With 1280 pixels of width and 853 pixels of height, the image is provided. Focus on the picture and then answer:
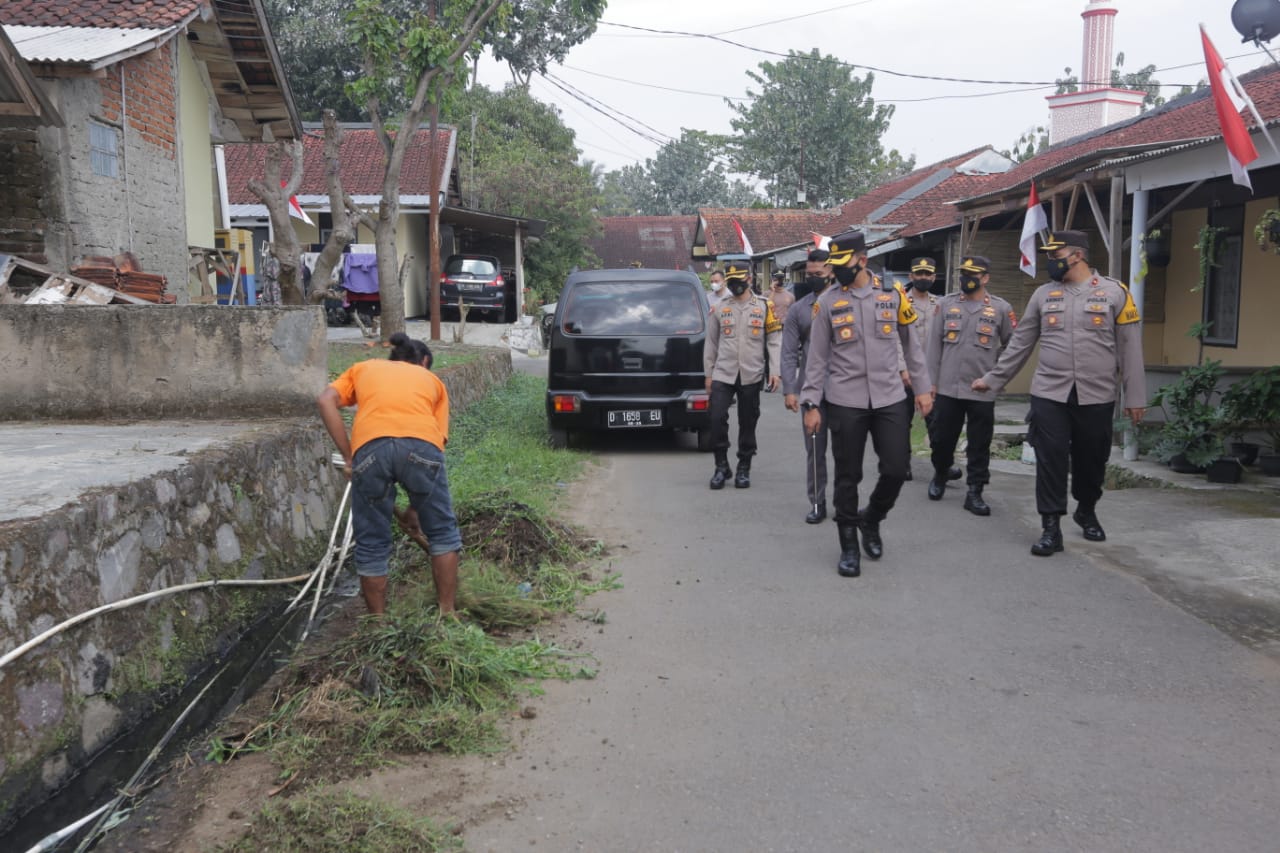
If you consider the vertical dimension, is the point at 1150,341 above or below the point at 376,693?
above

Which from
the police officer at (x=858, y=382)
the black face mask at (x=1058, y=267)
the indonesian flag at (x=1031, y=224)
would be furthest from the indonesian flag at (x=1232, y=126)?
the indonesian flag at (x=1031, y=224)

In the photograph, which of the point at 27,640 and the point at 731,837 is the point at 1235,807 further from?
the point at 27,640

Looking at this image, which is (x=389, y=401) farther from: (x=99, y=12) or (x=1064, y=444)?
(x=99, y=12)

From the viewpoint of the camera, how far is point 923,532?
721cm

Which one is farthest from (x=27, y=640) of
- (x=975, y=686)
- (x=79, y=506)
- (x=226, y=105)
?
(x=226, y=105)

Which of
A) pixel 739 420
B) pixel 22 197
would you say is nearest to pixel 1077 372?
pixel 739 420

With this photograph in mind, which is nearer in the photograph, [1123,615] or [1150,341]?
[1123,615]

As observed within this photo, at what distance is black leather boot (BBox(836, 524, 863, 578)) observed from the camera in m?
6.05

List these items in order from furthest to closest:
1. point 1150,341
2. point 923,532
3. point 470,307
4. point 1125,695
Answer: point 470,307
point 1150,341
point 923,532
point 1125,695

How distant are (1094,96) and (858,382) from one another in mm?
16697

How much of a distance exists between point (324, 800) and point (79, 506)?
188 cm

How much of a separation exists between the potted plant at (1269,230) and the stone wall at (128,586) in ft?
25.6

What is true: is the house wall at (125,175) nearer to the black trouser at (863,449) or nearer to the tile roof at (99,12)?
the tile roof at (99,12)

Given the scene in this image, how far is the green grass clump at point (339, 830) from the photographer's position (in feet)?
10.0
